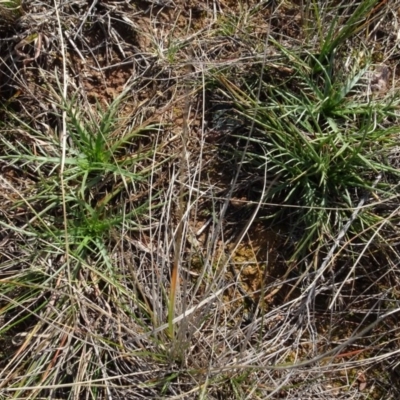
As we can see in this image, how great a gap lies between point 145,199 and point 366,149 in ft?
1.93

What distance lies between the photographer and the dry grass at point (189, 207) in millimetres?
1535

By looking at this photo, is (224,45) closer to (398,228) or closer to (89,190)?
(89,190)

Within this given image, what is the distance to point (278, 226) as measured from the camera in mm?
1647

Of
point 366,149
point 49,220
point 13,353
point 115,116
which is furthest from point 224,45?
point 13,353

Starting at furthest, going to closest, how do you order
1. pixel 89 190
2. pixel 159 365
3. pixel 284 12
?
pixel 284 12 < pixel 89 190 < pixel 159 365

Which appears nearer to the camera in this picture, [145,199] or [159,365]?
[159,365]

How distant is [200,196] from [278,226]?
22cm

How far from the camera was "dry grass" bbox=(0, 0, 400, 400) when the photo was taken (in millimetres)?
1535

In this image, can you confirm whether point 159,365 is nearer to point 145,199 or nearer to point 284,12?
point 145,199

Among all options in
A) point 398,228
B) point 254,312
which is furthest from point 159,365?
point 398,228

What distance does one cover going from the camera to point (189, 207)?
158cm

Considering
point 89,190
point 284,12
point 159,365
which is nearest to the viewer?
point 159,365

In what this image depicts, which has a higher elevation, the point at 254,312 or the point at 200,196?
the point at 200,196

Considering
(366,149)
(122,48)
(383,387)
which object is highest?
(122,48)
